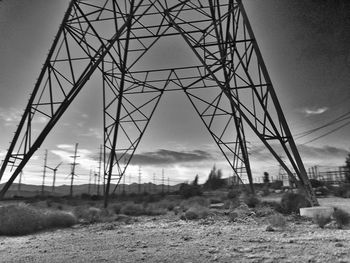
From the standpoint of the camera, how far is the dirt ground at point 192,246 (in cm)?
427

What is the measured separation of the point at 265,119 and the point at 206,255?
652 cm

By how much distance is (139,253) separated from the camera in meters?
4.74

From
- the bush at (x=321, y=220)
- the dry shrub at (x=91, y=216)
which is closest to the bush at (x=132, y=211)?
the dry shrub at (x=91, y=216)

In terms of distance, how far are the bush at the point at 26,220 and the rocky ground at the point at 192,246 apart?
0.85 metres

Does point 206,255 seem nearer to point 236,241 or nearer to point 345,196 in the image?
point 236,241

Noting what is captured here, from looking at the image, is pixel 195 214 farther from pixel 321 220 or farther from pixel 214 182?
pixel 214 182

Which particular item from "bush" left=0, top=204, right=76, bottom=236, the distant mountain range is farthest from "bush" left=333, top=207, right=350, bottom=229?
the distant mountain range

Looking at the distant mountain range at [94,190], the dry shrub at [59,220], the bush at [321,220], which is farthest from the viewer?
A: the distant mountain range at [94,190]

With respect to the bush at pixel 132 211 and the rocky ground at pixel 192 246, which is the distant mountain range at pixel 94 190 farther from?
the rocky ground at pixel 192 246

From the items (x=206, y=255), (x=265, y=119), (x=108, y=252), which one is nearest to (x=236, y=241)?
(x=206, y=255)

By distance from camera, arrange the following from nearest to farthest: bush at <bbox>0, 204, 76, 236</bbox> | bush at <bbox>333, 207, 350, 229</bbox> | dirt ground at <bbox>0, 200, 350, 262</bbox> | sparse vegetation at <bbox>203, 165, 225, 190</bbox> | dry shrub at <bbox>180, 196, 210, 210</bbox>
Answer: dirt ground at <bbox>0, 200, 350, 262</bbox>
bush at <bbox>333, 207, 350, 229</bbox>
bush at <bbox>0, 204, 76, 236</bbox>
dry shrub at <bbox>180, 196, 210, 210</bbox>
sparse vegetation at <bbox>203, 165, 225, 190</bbox>

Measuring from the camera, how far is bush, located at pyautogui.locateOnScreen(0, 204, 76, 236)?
770 cm

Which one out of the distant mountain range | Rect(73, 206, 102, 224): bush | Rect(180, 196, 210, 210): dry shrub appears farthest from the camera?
the distant mountain range

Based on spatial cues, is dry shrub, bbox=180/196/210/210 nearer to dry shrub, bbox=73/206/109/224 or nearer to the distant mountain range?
dry shrub, bbox=73/206/109/224
